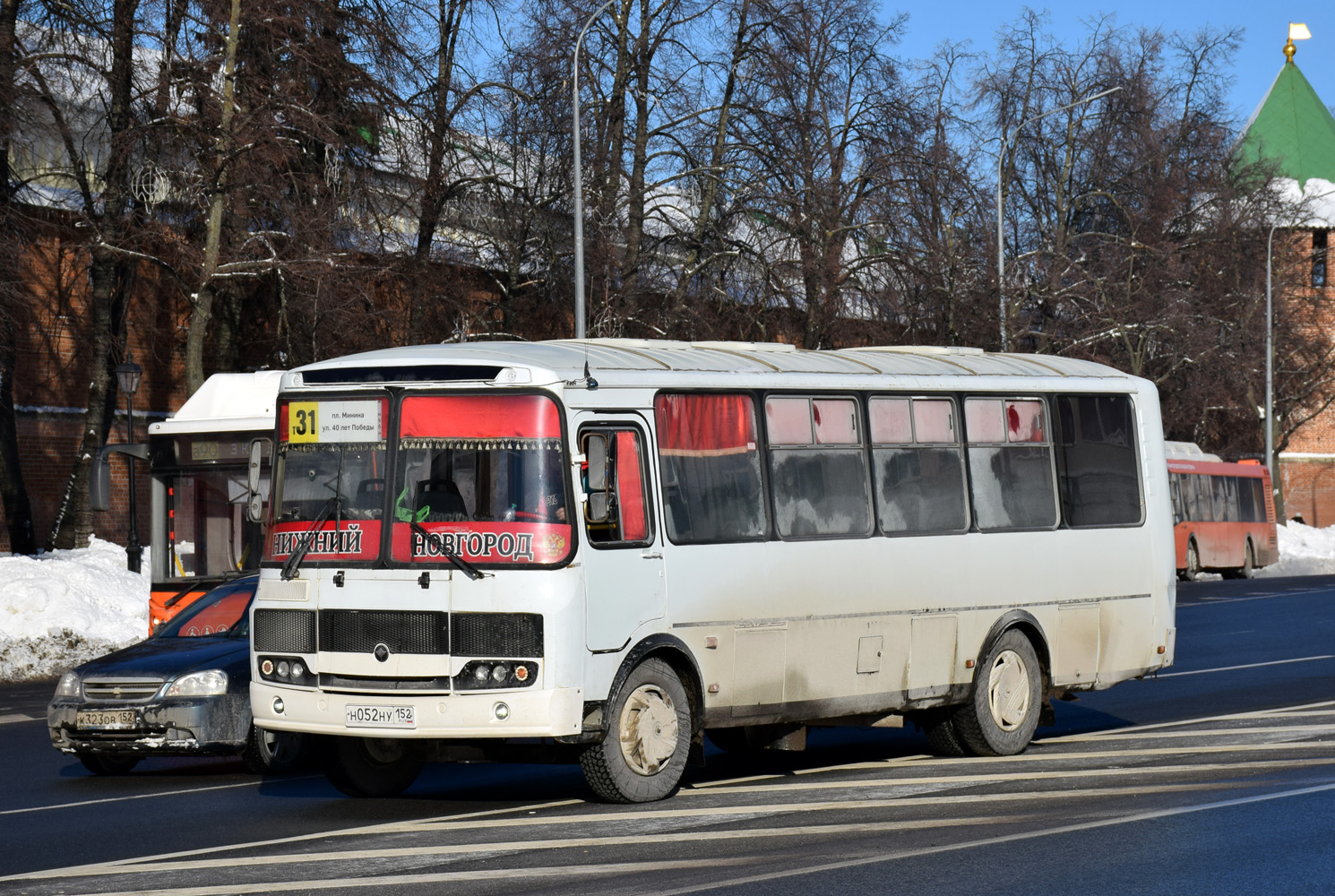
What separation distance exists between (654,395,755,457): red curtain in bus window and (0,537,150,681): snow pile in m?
14.8

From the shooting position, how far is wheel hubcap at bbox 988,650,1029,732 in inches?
521

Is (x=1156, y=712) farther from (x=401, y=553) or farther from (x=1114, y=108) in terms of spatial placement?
(x=1114, y=108)

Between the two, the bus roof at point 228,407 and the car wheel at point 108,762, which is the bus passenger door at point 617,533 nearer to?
the car wheel at point 108,762

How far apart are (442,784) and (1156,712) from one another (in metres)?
6.59

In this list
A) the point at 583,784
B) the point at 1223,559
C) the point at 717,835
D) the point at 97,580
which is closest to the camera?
the point at 717,835

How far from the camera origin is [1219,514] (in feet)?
149

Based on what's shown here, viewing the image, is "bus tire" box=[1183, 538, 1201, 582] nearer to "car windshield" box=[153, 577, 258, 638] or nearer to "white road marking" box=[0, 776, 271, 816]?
"car windshield" box=[153, 577, 258, 638]

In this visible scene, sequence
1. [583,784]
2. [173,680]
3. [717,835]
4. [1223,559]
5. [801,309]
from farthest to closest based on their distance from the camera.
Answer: [1223,559], [801,309], [173,680], [583,784], [717,835]

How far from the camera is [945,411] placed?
13438 millimetres

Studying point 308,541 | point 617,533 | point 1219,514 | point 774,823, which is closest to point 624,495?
point 617,533

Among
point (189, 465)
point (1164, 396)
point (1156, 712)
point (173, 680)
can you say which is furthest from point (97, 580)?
point (1164, 396)

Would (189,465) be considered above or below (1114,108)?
below

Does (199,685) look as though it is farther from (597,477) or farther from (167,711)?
(597,477)

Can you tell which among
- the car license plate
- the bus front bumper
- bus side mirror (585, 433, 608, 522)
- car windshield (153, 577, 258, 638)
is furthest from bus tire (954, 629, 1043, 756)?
the car license plate
